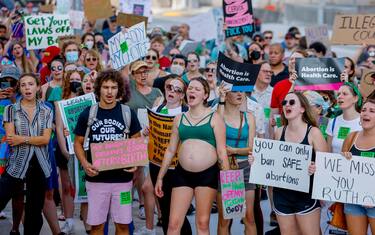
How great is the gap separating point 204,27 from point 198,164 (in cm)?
968

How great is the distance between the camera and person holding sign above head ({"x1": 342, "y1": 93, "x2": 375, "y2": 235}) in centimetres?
707

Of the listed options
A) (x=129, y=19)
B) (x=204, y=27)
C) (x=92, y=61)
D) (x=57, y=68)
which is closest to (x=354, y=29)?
(x=129, y=19)

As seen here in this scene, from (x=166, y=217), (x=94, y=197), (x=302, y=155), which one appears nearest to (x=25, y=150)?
(x=94, y=197)

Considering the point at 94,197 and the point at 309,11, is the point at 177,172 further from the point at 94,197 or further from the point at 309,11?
the point at 309,11

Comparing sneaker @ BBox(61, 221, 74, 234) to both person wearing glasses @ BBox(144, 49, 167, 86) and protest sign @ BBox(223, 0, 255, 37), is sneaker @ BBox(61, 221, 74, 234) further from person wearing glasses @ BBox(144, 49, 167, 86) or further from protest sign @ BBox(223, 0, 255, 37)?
protest sign @ BBox(223, 0, 255, 37)

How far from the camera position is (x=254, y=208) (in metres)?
8.23

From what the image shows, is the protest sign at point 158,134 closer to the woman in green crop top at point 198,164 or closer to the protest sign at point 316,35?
the woman in green crop top at point 198,164

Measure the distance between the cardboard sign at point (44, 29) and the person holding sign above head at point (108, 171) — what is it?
5.64 meters

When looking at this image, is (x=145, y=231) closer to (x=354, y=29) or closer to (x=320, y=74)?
(x=320, y=74)

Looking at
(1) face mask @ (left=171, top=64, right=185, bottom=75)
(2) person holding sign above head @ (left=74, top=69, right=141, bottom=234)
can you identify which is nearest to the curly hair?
(2) person holding sign above head @ (left=74, top=69, right=141, bottom=234)

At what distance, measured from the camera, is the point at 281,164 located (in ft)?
24.8

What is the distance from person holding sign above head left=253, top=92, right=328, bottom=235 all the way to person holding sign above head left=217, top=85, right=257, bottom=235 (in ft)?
1.62

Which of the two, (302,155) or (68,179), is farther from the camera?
(68,179)

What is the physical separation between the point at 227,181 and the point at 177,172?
45cm
